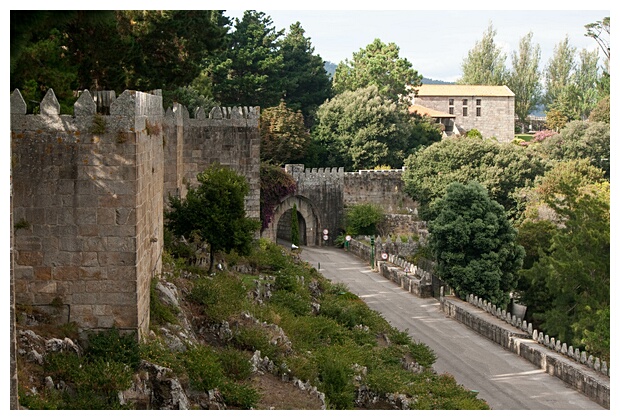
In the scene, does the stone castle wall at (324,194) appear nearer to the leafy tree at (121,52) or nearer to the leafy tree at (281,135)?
the leafy tree at (281,135)

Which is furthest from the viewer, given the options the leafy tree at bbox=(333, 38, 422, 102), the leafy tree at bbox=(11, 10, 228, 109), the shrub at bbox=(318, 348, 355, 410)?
the leafy tree at bbox=(333, 38, 422, 102)

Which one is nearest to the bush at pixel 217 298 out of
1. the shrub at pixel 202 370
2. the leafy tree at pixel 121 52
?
the shrub at pixel 202 370

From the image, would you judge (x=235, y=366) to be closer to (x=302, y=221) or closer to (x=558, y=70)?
(x=302, y=221)

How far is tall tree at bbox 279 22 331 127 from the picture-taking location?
65.0 metres

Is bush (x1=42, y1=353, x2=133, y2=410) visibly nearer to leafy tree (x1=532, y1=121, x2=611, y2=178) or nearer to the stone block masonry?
the stone block masonry

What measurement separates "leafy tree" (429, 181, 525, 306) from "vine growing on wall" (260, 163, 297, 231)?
8998mm

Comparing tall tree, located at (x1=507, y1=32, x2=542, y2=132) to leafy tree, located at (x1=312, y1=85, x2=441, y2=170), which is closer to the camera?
leafy tree, located at (x1=312, y1=85, x2=441, y2=170)

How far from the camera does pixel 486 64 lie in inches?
3698

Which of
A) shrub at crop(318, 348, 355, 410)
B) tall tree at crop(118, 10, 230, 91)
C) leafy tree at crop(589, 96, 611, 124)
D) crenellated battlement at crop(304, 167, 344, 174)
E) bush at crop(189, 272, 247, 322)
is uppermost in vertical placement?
leafy tree at crop(589, 96, 611, 124)

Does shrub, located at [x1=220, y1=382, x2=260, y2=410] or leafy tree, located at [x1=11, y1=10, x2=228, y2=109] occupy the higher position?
leafy tree, located at [x1=11, y1=10, x2=228, y2=109]

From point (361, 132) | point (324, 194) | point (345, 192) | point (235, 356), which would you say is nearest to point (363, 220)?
point (324, 194)

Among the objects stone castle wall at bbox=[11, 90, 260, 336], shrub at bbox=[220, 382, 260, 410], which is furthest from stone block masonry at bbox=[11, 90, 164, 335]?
shrub at bbox=[220, 382, 260, 410]

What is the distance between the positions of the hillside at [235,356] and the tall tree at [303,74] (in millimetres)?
39321

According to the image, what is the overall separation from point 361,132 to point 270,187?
565 inches
